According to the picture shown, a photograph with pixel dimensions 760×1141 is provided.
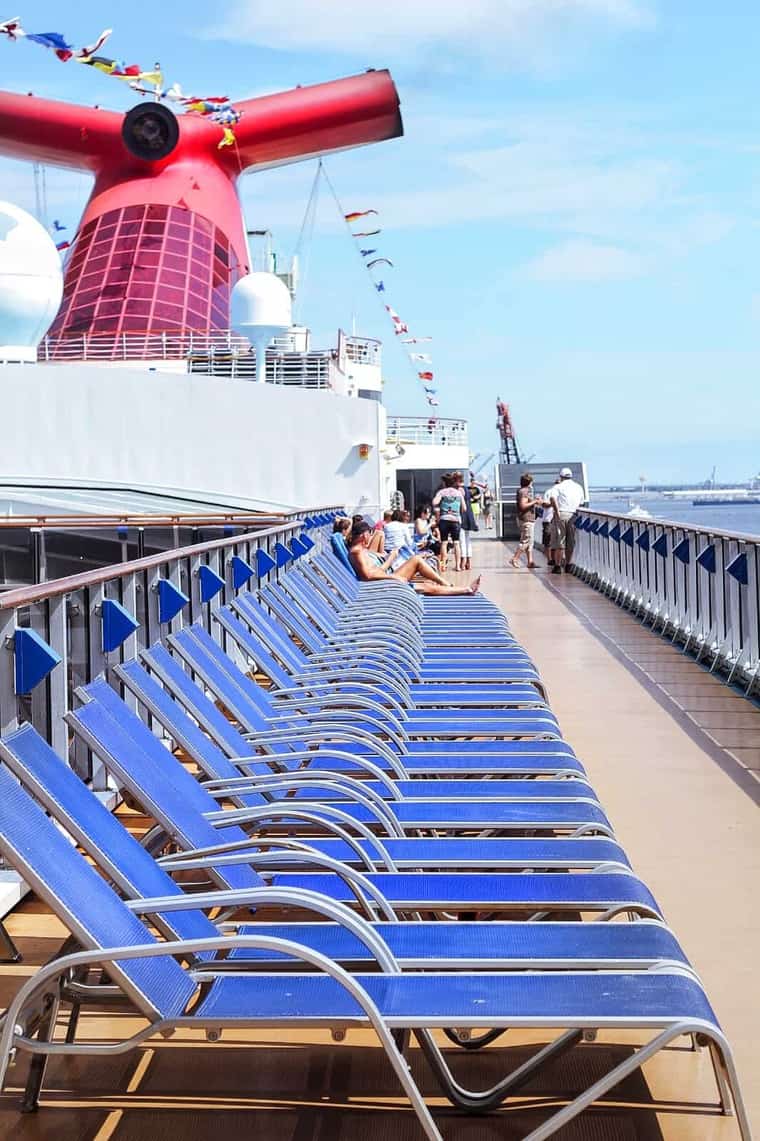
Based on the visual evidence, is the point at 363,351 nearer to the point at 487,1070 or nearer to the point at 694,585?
the point at 694,585

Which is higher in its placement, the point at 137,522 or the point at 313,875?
the point at 137,522

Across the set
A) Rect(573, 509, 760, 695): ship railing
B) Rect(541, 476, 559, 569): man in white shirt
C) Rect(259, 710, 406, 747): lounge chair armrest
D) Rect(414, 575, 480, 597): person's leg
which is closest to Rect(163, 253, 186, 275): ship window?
Rect(541, 476, 559, 569): man in white shirt

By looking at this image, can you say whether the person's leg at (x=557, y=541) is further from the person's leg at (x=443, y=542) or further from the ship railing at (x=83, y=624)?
the ship railing at (x=83, y=624)

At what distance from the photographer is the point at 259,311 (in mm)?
26578

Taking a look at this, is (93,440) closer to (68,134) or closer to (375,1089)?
(68,134)

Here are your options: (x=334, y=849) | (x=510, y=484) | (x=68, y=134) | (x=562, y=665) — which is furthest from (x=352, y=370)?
(x=334, y=849)

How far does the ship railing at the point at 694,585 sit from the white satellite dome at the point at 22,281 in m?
12.7

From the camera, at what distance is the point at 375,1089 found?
2.81 metres

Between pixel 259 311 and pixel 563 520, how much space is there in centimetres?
945

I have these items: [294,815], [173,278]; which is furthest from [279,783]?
[173,278]

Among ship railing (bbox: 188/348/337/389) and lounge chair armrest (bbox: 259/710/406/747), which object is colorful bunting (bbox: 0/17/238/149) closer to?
ship railing (bbox: 188/348/337/389)

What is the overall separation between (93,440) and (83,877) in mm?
21582

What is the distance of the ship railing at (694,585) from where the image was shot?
8.42m

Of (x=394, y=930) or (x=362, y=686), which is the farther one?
(x=362, y=686)
